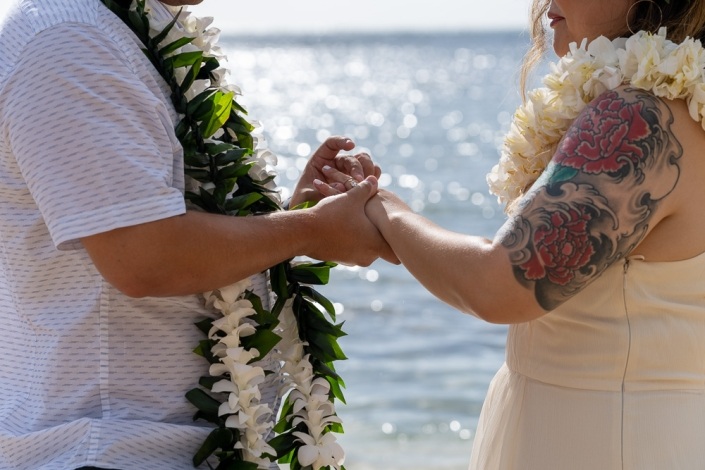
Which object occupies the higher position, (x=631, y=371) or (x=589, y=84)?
(x=589, y=84)

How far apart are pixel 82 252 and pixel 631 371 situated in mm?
1369

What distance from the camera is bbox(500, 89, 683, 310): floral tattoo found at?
2381mm

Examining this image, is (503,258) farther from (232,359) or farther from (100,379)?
(100,379)

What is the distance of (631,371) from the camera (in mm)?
2604

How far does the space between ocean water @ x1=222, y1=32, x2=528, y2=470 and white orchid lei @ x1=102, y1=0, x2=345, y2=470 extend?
1.81ft

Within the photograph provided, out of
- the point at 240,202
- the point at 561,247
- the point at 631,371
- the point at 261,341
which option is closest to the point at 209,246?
the point at 240,202

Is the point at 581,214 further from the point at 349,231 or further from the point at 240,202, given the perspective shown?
the point at 240,202

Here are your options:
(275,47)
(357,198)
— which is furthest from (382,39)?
(357,198)

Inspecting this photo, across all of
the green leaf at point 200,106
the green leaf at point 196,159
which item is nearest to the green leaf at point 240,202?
the green leaf at point 196,159

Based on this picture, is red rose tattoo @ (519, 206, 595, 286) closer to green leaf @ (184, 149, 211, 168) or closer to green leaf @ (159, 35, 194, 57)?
green leaf @ (184, 149, 211, 168)

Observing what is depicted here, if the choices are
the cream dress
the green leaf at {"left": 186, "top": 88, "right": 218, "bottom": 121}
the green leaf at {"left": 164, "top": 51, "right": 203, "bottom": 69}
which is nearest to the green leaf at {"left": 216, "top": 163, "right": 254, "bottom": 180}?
the green leaf at {"left": 186, "top": 88, "right": 218, "bottom": 121}

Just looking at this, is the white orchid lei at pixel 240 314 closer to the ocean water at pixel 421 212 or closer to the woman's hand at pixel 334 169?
the woman's hand at pixel 334 169

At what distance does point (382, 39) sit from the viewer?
5118 inches

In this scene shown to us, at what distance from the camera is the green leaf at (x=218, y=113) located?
2631 millimetres
